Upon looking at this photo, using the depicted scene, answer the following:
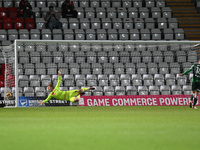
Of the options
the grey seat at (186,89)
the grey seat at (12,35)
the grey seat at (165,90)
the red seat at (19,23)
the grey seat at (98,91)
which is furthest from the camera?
the red seat at (19,23)

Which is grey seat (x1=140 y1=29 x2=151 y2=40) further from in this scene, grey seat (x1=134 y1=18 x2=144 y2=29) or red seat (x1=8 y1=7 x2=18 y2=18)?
red seat (x1=8 y1=7 x2=18 y2=18)

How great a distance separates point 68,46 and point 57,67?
3.82 ft

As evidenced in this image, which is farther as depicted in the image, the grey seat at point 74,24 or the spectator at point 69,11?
the spectator at point 69,11

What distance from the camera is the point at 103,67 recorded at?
21.2m

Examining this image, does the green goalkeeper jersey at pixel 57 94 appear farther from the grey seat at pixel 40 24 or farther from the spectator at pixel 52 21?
the grey seat at pixel 40 24

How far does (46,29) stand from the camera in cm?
2311

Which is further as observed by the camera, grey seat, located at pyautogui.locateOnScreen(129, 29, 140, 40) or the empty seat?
grey seat, located at pyautogui.locateOnScreen(129, 29, 140, 40)

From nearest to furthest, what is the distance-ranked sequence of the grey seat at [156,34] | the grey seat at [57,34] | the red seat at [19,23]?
the grey seat at [57,34] < the grey seat at [156,34] < the red seat at [19,23]

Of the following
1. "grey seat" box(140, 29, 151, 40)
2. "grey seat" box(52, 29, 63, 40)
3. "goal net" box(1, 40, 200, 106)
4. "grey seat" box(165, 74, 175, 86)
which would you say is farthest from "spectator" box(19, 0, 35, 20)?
"grey seat" box(165, 74, 175, 86)

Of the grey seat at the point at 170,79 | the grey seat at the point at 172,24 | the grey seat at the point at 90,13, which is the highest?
the grey seat at the point at 90,13

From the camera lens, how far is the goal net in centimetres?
2027

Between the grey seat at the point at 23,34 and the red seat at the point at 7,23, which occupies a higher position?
the red seat at the point at 7,23

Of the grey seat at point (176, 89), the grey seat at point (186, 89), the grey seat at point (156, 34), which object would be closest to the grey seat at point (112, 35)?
the grey seat at point (156, 34)

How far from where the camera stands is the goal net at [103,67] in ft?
66.5
